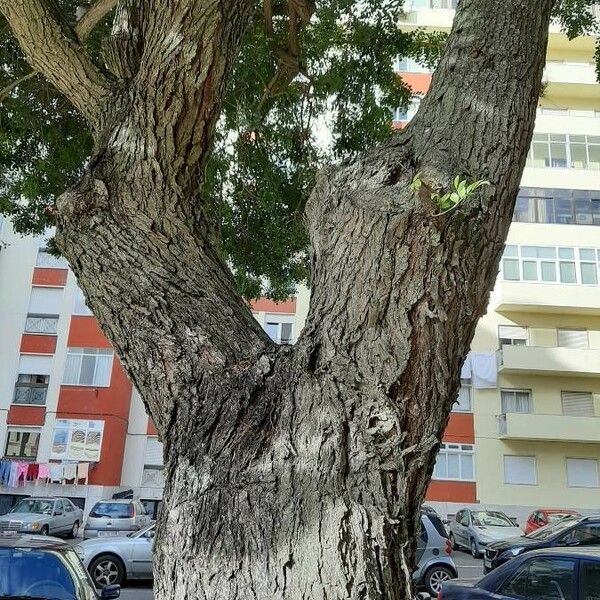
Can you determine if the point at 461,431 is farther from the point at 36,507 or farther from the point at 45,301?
the point at 45,301

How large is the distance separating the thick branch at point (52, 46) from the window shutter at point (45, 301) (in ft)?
79.0

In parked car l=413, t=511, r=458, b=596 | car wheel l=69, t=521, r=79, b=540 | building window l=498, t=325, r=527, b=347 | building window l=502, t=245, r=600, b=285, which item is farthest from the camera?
building window l=498, t=325, r=527, b=347

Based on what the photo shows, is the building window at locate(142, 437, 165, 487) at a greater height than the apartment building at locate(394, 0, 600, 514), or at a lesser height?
lesser

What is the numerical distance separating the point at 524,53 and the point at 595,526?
10.7 metres

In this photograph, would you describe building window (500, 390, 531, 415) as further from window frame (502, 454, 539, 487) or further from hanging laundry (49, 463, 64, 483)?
hanging laundry (49, 463, 64, 483)

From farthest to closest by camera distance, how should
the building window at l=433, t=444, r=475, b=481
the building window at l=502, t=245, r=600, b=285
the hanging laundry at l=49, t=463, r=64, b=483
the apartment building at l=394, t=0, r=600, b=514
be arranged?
the building window at l=502, t=245, r=600, b=285
the building window at l=433, t=444, r=475, b=481
the apartment building at l=394, t=0, r=600, b=514
the hanging laundry at l=49, t=463, r=64, b=483

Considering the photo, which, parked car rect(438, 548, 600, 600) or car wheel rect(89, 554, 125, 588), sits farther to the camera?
car wheel rect(89, 554, 125, 588)

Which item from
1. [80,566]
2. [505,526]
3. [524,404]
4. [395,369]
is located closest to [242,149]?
[80,566]

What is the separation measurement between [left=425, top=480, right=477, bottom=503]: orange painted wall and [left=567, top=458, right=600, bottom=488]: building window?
11.7 feet

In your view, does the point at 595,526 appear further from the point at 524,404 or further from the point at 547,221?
the point at 547,221

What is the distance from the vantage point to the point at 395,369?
1862 mm

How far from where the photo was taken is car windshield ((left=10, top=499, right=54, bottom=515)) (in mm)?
19219

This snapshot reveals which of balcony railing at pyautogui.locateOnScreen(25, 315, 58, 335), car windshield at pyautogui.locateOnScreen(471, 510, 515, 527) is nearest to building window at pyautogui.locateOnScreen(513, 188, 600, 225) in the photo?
car windshield at pyautogui.locateOnScreen(471, 510, 515, 527)

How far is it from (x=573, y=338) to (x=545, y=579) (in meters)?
21.5
